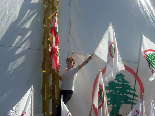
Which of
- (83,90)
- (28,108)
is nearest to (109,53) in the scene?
(83,90)

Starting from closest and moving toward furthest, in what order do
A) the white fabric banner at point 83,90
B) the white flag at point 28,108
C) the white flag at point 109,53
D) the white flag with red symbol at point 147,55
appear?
the white flag at point 28,108 → the white flag at point 109,53 → the white flag with red symbol at point 147,55 → the white fabric banner at point 83,90

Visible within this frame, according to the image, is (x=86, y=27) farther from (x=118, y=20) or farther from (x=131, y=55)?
(x=131, y=55)

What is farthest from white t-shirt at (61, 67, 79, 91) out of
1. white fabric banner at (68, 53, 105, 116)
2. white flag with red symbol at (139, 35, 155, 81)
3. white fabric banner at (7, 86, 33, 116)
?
white flag with red symbol at (139, 35, 155, 81)

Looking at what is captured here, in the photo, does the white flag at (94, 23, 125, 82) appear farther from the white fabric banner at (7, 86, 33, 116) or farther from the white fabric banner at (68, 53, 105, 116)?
the white fabric banner at (7, 86, 33, 116)

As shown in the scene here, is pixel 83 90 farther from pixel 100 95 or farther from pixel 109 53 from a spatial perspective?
pixel 109 53

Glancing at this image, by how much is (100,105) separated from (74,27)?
1542 millimetres

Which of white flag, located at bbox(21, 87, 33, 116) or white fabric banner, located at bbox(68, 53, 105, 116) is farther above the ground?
white fabric banner, located at bbox(68, 53, 105, 116)

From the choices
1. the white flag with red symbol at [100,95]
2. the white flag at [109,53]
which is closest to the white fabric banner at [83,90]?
the white flag with red symbol at [100,95]

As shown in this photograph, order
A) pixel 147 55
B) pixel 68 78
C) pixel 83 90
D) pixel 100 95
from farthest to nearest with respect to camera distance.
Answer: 1. pixel 83 90
2. pixel 147 55
3. pixel 100 95
4. pixel 68 78

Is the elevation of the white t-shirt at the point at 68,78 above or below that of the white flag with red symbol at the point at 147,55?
below

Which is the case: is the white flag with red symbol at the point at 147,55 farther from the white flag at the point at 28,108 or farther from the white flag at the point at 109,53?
the white flag at the point at 28,108

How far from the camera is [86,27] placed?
16.9 ft

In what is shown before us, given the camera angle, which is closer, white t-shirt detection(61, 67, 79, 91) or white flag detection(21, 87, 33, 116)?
white flag detection(21, 87, 33, 116)

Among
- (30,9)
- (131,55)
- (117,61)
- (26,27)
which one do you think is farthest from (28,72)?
(131,55)
